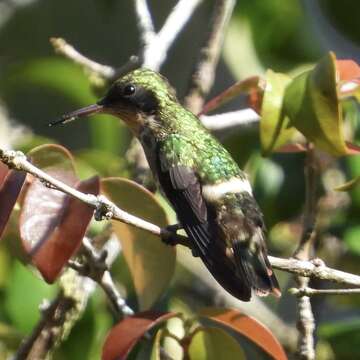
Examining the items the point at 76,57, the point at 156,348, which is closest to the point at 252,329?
the point at 156,348

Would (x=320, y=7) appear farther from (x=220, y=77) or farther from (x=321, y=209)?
(x=220, y=77)

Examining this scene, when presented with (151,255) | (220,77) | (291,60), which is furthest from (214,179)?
(220,77)

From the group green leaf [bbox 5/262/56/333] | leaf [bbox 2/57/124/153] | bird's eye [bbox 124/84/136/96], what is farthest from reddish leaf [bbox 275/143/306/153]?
leaf [bbox 2/57/124/153]

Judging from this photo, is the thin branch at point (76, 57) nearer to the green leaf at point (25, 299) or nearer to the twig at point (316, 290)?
the green leaf at point (25, 299)

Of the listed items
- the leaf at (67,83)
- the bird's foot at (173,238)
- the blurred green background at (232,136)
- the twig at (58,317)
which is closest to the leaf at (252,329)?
the bird's foot at (173,238)

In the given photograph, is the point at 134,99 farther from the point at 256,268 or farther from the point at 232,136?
the point at 256,268

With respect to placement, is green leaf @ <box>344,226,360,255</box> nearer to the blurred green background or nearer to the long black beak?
the blurred green background
